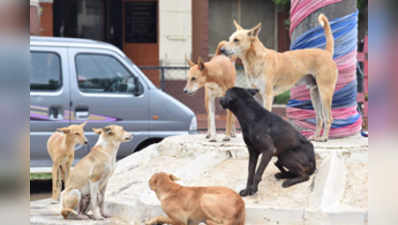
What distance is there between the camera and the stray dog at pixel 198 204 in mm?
3914

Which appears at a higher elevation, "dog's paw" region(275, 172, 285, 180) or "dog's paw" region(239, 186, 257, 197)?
"dog's paw" region(275, 172, 285, 180)

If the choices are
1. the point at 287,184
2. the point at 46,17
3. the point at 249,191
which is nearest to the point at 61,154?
the point at 249,191

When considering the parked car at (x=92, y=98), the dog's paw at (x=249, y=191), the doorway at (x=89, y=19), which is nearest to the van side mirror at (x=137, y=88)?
the parked car at (x=92, y=98)

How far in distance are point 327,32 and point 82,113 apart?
410 centimetres

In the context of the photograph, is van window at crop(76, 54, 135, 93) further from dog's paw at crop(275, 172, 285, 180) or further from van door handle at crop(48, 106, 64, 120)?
dog's paw at crop(275, 172, 285, 180)

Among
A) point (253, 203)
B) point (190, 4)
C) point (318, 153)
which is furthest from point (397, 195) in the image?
point (190, 4)

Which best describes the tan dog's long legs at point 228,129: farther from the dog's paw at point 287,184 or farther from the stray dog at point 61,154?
the stray dog at point 61,154

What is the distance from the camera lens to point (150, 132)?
8.50 metres

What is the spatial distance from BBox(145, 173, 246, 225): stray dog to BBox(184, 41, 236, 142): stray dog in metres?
1.82

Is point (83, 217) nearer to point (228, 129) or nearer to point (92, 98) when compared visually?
point (228, 129)

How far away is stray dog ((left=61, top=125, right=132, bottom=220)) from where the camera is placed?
470 cm

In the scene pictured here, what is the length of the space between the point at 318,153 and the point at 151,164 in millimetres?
1946

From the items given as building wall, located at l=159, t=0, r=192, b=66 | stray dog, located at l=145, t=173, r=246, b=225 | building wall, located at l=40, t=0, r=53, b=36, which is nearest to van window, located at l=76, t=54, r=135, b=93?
stray dog, located at l=145, t=173, r=246, b=225

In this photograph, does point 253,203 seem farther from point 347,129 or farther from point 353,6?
point 353,6
